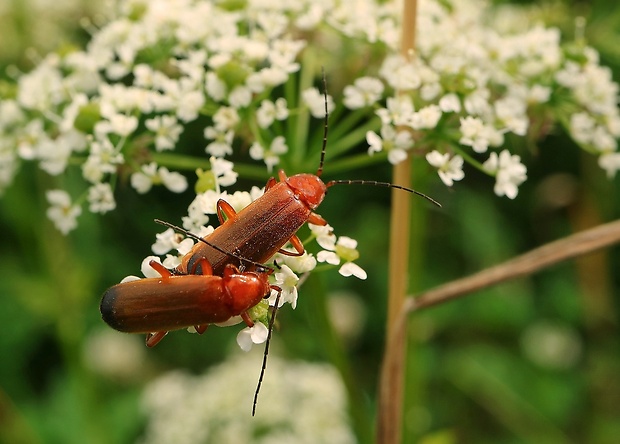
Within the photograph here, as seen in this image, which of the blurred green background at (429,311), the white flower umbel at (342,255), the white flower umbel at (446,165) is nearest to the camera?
the white flower umbel at (342,255)

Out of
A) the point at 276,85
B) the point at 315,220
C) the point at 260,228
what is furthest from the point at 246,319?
the point at 276,85

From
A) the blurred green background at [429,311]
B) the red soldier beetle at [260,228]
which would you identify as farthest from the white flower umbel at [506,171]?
the blurred green background at [429,311]

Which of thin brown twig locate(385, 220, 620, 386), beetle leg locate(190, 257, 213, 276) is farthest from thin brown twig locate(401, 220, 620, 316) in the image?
beetle leg locate(190, 257, 213, 276)

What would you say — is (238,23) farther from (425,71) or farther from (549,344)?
(549,344)

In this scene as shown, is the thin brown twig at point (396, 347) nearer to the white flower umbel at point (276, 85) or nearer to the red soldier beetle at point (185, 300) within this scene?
the white flower umbel at point (276, 85)

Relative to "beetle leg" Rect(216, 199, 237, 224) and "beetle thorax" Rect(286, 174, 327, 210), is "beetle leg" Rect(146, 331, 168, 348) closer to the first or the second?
"beetle leg" Rect(216, 199, 237, 224)
